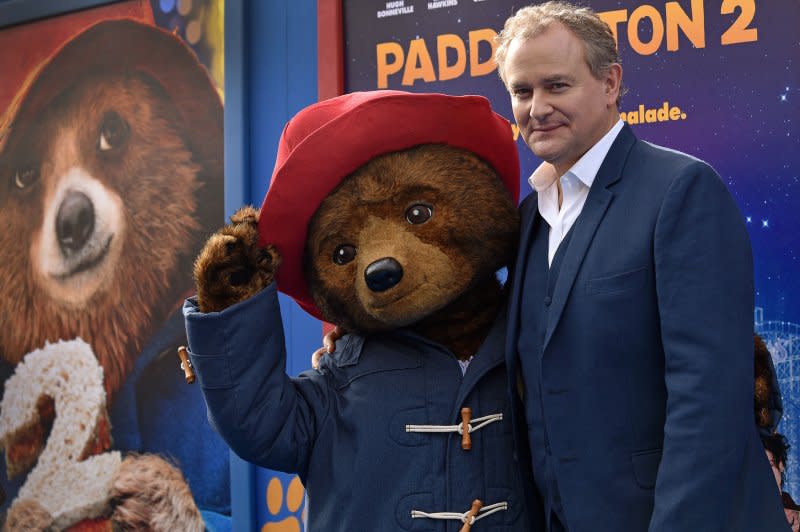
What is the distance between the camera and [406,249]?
145cm

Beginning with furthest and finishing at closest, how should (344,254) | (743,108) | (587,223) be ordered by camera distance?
(743,108)
(344,254)
(587,223)

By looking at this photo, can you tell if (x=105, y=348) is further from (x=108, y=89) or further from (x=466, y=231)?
(x=466, y=231)

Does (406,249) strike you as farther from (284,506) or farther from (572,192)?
(284,506)

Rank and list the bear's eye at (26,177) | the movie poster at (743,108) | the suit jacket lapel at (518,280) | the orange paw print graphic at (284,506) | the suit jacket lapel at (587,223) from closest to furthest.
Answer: the suit jacket lapel at (587,223) → the suit jacket lapel at (518,280) → the movie poster at (743,108) → the orange paw print graphic at (284,506) → the bear's eye at (26,177)

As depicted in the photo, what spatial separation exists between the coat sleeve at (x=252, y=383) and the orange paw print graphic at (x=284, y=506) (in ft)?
3.28

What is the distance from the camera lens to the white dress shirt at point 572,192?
1.35 m

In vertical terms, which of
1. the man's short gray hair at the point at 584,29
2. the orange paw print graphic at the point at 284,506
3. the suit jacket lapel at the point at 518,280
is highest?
the man's short gray hair at the point at 584,29

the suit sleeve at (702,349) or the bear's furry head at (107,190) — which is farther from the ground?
the bear's furry head at (107,190)

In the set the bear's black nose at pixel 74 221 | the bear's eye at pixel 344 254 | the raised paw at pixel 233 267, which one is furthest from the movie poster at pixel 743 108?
the bear's black nose at pixel 74 221

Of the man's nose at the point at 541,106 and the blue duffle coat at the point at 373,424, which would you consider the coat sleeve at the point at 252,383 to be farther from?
the man's nose at the point at 541,106

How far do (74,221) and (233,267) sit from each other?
1609 millimetres

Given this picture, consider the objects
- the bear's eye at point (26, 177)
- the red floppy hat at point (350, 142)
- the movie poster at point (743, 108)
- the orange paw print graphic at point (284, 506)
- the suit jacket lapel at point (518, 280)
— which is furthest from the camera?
the bear's eye at point (26, 177)

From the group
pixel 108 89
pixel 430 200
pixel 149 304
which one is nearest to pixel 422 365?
pixel 430 200

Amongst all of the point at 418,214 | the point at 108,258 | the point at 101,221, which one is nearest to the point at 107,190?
the point at 101,221
